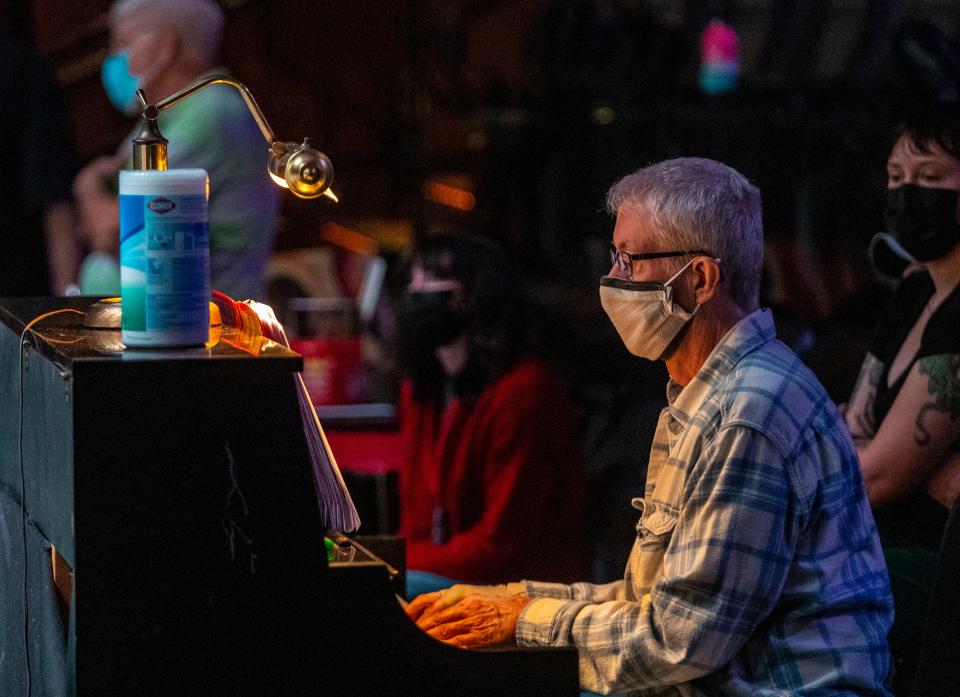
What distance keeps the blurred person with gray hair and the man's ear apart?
1.94m

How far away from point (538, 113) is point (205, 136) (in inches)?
155

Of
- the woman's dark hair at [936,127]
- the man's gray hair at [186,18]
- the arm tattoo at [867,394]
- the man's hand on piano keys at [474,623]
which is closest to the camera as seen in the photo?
the man's hand on piano keys at [474,623]

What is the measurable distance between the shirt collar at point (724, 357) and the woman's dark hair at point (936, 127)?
1032mm

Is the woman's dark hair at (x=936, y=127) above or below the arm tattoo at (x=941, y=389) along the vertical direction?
above

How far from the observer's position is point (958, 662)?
6.64 ft

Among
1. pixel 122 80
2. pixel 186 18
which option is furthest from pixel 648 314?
pixel 122 80

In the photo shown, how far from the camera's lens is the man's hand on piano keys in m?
1.91

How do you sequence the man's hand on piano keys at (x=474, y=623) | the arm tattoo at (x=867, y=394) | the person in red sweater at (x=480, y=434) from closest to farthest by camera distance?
the man's hand on piano keys at (x=474, y=623), the arm tattoo at (x=867, y=394), the person in red sweater at (x=480, y=434)

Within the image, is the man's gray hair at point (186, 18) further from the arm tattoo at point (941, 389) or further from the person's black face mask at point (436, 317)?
the arm tattoo at point (941, 389)

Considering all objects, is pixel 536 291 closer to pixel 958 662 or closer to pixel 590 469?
pixel 590 469

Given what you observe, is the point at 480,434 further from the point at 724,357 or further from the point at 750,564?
the point at 750,564

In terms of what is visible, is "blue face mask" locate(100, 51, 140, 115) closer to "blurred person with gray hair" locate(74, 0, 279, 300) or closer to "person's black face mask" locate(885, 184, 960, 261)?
"blurred person with gray hair" locate(74, 0, 279, 300)

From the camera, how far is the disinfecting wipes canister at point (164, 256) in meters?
1.62

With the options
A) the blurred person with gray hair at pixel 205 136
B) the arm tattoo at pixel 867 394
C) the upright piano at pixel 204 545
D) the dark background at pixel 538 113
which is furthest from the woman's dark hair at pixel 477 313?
the dark background at pixel 538 113
